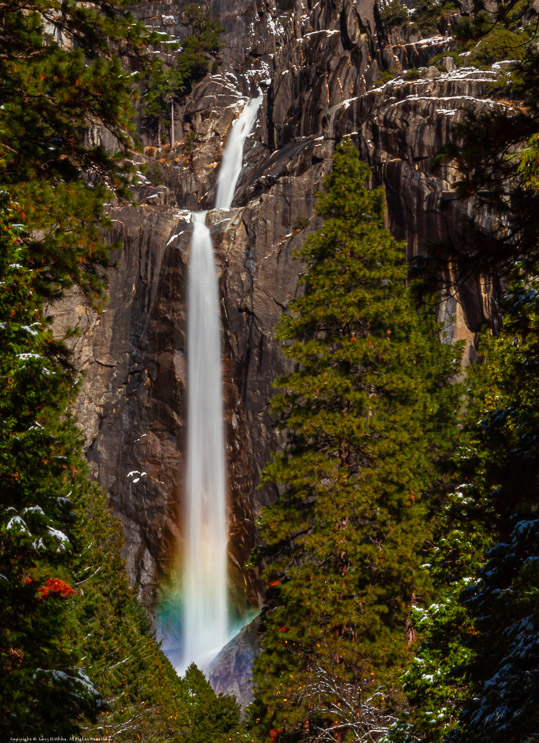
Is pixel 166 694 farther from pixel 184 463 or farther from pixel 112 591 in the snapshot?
pixel 184 463

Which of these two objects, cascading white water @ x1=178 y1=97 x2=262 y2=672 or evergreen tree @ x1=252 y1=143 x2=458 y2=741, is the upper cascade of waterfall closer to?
cascading white water @ x1=178 y1=97 x2=262 y2=672

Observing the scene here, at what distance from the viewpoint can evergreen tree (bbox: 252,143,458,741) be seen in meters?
11.1

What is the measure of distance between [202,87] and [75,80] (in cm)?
5565

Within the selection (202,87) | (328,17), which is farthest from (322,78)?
(202,87)

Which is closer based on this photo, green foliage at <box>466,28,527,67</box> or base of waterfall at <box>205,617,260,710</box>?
base of waterfall at <box>205,617,260,710</box>

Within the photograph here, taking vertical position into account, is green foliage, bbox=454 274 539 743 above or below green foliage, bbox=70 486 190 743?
above

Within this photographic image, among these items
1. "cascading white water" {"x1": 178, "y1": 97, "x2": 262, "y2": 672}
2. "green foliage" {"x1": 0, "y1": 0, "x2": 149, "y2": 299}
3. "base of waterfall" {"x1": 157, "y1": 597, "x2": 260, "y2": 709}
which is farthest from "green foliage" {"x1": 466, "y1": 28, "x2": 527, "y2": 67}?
"green foliage" {"x1": 0, "y1": 0, "x2": 149, "y2": 299}

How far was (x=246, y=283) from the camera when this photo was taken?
4088 cm

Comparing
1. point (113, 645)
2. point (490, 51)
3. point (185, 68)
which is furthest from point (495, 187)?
point (185, 68)

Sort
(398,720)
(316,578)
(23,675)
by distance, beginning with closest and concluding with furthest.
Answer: (23,675) → (398,720) → (316,578)

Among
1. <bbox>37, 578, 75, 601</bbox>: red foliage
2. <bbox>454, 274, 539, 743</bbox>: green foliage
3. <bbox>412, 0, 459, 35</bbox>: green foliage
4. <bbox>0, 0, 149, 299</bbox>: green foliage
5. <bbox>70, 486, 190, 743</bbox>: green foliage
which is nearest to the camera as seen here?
<bbox>454, 274, 539, 743</bbox>: green foliage

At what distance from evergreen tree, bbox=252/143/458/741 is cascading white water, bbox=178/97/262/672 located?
25659 mm

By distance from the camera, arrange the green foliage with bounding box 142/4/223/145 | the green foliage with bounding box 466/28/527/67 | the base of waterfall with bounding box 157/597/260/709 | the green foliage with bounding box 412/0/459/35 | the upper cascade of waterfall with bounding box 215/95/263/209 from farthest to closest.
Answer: the green foliage with bounding box 142/4/223/145 → the upper cascade of waterfall with bounding box 215/95/263/209 → the green foliage with bounding box 412/0/459/35 → the green foliage with bounding box 466/28/527/67 → the base of waterfall with bounding box 157/597/260/709

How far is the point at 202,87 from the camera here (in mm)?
59406
